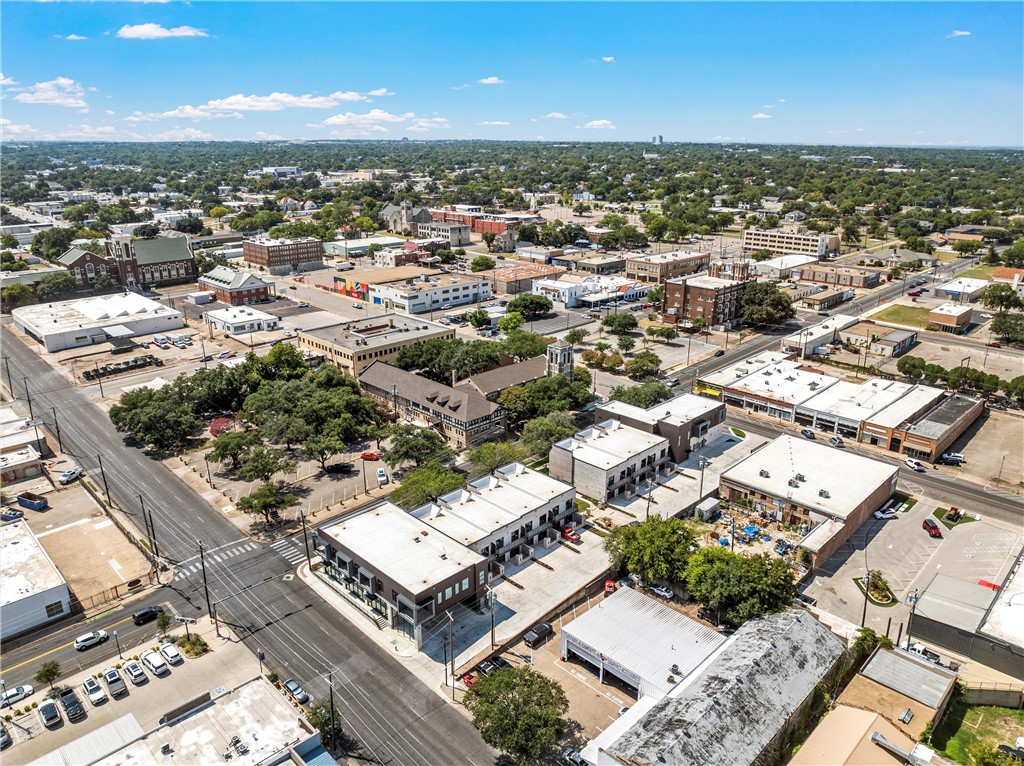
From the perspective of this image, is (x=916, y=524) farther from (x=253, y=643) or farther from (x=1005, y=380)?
(x=253, y=643)

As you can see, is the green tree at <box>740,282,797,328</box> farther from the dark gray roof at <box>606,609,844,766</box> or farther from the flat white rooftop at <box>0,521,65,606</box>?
the flat white rooftop at <box>0,521,65,606</box>

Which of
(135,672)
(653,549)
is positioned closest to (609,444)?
(653,549)

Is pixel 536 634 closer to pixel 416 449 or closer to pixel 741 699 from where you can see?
pixel 741 699

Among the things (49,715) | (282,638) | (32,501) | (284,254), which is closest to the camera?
(49,715)

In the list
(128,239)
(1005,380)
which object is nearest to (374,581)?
(1005,380)

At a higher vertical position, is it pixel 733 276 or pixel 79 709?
pixel 733 276

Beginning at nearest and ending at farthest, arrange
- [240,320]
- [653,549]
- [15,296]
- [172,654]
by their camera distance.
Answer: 1. [172,654]
2. [653,549]
3. [240,320]
4. [15,296]
